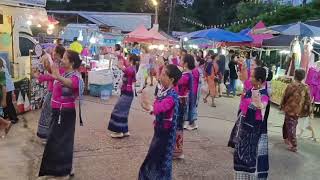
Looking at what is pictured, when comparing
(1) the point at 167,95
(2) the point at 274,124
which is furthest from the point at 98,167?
(2) the point at 274,124

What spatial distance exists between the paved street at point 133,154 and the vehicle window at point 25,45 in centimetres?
274

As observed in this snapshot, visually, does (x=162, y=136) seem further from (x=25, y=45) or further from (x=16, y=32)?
(x=25, y=45)

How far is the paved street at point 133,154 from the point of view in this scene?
678 cm

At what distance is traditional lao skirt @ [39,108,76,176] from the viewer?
6000 millimetres

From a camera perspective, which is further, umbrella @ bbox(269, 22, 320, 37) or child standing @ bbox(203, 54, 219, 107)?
child standing @ bbox(203, 54, 219, 107)

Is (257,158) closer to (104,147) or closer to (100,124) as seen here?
(104,147)

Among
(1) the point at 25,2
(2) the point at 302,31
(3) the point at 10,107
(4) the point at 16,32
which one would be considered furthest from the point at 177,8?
(3) the point at 10,107

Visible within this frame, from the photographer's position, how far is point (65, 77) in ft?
19.4

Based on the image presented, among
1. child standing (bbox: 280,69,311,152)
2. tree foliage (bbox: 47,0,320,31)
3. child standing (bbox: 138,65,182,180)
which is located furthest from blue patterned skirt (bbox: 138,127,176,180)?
tree foliage (bbox: 47,0,320,31)

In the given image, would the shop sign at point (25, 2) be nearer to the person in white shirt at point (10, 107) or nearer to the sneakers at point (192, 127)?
the person in white shirt at point (10, 107)

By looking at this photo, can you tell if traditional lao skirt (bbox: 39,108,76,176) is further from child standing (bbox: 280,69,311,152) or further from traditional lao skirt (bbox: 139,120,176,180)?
child standing (bbox: 280,69,311,152)

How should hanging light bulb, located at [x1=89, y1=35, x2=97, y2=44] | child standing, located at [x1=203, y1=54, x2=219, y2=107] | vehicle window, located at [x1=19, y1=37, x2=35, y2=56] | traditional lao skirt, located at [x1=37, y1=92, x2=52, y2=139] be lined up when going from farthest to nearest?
1. hanging light bulb, located at [x1=89, y1=35, x2=97, y2=44]
2. child standing, located at [x1=203, y1=54, x2=219, y2=107]
3. vehicle window, located at [x1=19, y1=37, x2=35, y2=56]
4. traditional lao skirt, located at [x1=37, y1=92, x2=52, y2=139]

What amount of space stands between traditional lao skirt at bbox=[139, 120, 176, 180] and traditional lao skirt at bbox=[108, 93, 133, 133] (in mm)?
3528

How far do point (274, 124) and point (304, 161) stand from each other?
3875 millimetres
